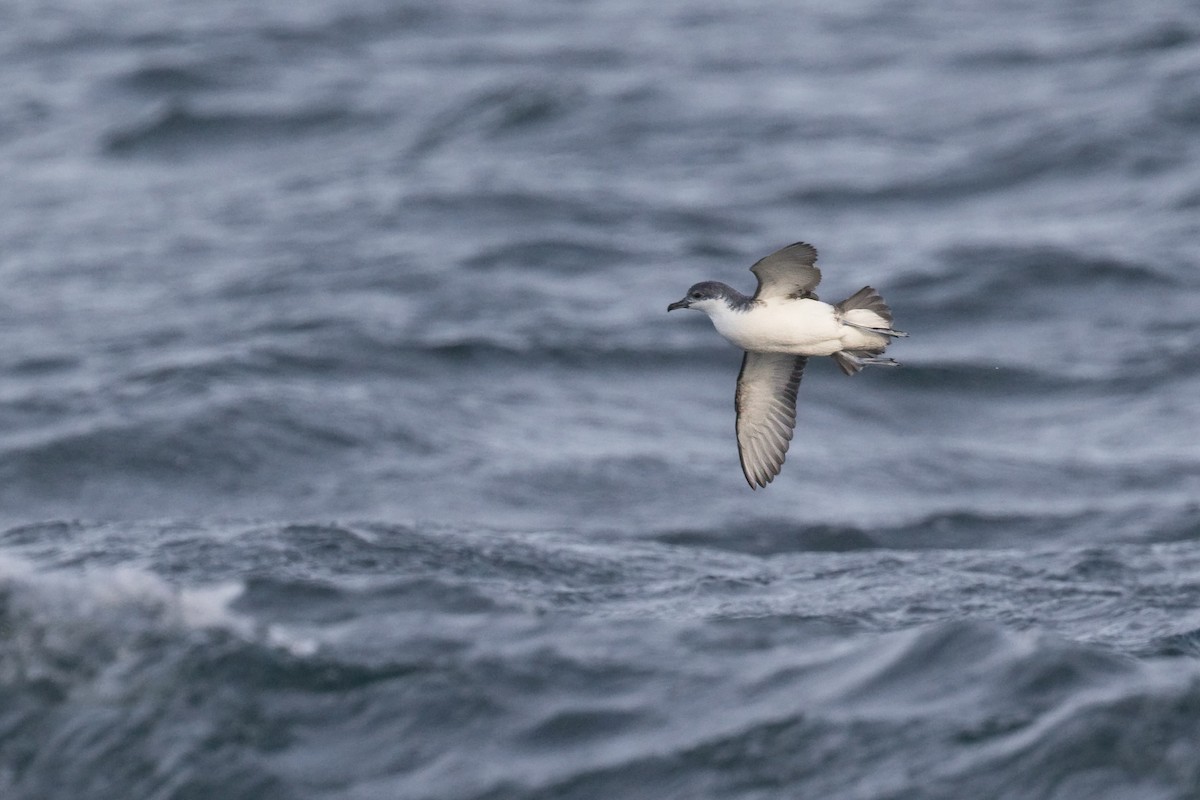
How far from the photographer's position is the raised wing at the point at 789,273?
7613 mm

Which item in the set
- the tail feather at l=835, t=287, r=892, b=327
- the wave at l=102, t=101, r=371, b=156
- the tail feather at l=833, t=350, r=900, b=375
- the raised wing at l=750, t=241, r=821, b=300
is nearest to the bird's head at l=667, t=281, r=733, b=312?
the raised wing at l=750, t=241, r=821, b=300

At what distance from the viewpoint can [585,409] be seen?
1469cm

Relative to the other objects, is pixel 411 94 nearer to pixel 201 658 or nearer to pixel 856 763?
pixel 201 658

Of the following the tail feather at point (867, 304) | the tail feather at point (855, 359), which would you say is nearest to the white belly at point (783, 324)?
the tail feather at point (867, 304)

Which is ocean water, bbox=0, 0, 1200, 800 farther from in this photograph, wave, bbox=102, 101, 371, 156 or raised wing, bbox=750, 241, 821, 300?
raised wing, bbox=750, 241, 821, 300

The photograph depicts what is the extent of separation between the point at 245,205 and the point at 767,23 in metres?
9.40

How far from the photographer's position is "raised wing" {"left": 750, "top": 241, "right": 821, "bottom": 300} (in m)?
7.61

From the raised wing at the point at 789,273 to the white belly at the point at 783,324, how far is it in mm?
54

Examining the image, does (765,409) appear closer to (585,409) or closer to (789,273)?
(789,273)

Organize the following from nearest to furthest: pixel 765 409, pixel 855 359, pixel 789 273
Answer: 1. pixel 789 273
2. pixel 855 359
3. pixel 765 409

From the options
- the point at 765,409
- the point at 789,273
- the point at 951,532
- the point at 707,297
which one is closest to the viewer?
the point at 789,273

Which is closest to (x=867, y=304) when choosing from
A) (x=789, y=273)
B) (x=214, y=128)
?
(x=789, y=273)

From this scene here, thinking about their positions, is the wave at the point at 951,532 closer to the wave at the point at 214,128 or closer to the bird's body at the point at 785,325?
the bird's body at the point at 785,325

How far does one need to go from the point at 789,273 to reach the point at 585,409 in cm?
695
